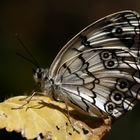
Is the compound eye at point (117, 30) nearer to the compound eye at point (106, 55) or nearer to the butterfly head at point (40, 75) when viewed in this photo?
the compound eye at point (106, 55)

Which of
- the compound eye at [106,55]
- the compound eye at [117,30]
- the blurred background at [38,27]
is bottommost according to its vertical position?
the compound eye at [106,55]

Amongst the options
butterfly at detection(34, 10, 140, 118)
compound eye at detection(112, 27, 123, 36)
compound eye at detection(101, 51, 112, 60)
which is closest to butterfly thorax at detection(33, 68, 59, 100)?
butterfly at detection(34, 10, 140, 118)

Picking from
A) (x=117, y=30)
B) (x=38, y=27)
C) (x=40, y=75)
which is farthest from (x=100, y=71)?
(x=38, y=27)

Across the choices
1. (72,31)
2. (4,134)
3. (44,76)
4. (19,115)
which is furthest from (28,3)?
(19,115)

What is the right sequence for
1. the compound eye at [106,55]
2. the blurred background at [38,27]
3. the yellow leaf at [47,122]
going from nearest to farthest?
the yellow leaf at [47,122], the compound eye at [106,55], the blurred background at [38,27]

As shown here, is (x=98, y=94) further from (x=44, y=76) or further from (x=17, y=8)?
(x=17, y=8)

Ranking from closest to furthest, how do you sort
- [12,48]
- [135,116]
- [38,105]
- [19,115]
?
[19,115] → [38,105] → [135,116] → [12,48]

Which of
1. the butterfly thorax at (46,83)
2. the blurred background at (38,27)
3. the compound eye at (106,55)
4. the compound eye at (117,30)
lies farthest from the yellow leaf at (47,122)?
the blurred background at (38,27)
